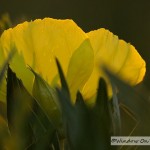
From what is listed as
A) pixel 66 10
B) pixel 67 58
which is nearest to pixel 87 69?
pixel 67 58

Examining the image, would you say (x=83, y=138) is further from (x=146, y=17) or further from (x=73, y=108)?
(x=146, y=17)

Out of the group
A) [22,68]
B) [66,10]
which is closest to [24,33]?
[22,68]

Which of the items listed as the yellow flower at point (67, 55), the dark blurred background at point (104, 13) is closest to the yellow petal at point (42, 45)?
the yellow flower at point (67, 55)

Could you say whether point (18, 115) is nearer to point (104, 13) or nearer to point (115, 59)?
point (115, 59)

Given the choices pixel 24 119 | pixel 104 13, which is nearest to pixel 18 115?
pixel 24 119

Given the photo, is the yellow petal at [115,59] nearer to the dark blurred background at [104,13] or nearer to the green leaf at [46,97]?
the green leaf at [46,97]

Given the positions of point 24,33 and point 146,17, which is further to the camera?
point 146,17
